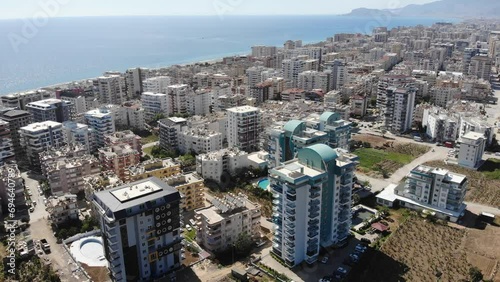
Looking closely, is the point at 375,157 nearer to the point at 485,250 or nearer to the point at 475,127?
the point at 475,127

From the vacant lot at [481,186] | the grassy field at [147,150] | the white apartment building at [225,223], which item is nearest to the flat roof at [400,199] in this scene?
the vacant lot at [481,186]

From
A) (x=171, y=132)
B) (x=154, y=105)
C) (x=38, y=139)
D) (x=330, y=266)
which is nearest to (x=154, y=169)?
(x=171, y=132)

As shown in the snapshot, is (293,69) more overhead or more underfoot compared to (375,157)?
more overhead

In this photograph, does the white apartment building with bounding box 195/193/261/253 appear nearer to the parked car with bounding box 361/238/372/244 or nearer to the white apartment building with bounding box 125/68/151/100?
the parked car with bounding box 361/238/372/244

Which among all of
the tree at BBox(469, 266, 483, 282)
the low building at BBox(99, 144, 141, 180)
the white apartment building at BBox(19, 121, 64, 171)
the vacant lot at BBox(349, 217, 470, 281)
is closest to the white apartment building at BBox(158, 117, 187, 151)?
the low building at BBox(99, 144, 141, 180)

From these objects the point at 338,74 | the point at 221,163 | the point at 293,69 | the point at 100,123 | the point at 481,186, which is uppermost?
the point at 293,69

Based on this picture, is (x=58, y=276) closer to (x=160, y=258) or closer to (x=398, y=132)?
(x=160, y=258)
